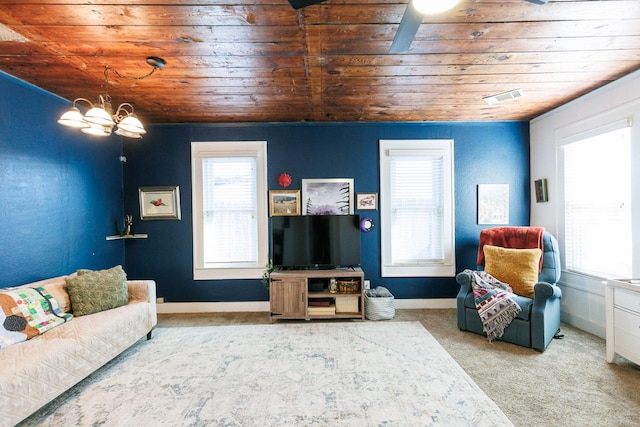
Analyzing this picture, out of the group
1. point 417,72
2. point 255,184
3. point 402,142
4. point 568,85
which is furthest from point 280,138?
point 568,85

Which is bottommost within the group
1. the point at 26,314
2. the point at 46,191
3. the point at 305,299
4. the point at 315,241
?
the point at 305,299

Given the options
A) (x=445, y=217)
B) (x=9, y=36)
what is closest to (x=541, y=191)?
(x=445, y=217)

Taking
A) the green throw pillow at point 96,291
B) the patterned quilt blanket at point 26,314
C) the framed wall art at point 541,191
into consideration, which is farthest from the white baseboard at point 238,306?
the framed wall art at point 541,191

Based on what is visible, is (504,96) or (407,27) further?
(504,96)

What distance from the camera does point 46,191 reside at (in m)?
2.83

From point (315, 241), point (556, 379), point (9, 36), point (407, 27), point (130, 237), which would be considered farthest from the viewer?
point (130, 237)

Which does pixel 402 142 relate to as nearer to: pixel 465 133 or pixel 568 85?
pixel 465 133

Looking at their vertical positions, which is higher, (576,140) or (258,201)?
(576,140)

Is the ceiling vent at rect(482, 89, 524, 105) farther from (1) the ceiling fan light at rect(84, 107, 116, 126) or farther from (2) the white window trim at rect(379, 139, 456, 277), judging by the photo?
(1) the ceiling fan light at rect(84, 107, 116, 126)

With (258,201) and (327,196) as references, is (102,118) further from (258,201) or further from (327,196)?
(327,196)

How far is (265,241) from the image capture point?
394cm

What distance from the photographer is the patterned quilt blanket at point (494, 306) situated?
9.37 feet

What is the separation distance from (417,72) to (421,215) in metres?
1.99

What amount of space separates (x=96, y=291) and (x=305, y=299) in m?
2.03
